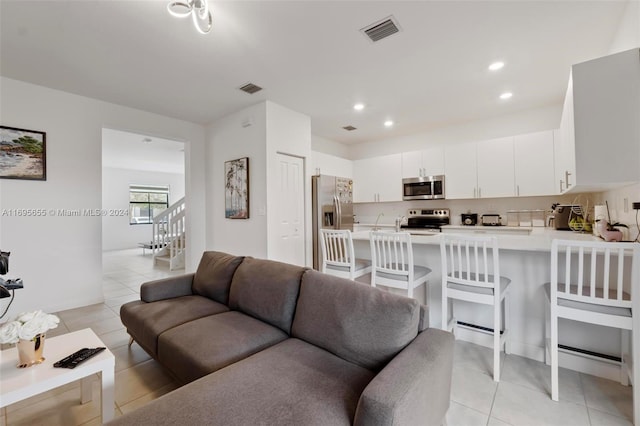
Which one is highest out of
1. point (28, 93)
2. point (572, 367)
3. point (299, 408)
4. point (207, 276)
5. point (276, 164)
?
point (28, 93)

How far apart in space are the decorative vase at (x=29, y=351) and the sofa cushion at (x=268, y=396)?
0.77m

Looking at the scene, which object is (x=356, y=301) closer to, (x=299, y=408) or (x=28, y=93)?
(x=299, y=408)

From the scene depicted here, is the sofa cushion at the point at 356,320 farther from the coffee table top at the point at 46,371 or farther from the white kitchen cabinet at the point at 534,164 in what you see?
the white kitchen cabinet at the point at 534,164

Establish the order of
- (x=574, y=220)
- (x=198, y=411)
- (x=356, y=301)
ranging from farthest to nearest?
1. (x=574, y=220)
2. (x=356, y=301)
3. (x=198, y=411)

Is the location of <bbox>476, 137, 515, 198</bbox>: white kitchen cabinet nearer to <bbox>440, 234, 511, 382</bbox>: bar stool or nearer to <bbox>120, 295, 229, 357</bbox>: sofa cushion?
<bbox>440, 234, 511, 382</bbox>: bar stool

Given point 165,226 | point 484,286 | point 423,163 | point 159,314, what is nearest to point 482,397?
point 484,286

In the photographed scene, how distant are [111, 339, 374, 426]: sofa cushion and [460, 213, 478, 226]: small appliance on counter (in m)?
4.22

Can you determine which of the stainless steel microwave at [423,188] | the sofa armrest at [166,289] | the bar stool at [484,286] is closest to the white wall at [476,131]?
the stainless steel microwave at [423,188]

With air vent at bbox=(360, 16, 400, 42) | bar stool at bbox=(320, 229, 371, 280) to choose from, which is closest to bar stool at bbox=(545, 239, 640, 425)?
bar stool at bbox=(320, 229, 371, 280)

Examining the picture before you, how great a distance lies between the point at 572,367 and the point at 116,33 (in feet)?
15.1

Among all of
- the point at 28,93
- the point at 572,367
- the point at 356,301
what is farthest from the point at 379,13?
the point at 28,93

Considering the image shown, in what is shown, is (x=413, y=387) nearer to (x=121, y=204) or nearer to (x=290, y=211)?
(x=290, y=211)

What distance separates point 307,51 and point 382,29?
28.9 inches

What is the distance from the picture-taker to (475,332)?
2.51 meters
